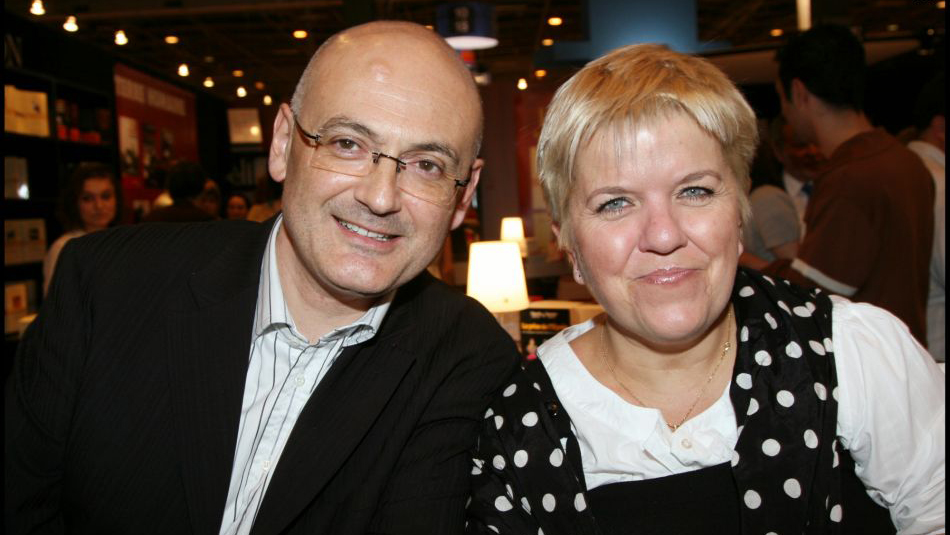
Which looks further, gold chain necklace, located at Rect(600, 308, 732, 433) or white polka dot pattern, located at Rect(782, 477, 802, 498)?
gold chain necklace, located at Rect(600, 308, 732, 433)

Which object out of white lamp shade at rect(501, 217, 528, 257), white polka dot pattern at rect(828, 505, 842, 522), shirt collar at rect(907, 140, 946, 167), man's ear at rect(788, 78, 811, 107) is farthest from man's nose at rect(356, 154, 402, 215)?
white lamp shade at rect(501, 217, 528, 257)

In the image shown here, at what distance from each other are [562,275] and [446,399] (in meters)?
2.64

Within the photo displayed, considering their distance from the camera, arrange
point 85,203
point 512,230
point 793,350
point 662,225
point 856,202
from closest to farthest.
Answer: point 662,225 < point 793,350 < point 856,202 < point 85,203 < point 512,230

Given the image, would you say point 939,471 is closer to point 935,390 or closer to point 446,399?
point 935,390

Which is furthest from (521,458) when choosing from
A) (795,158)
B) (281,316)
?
(795,158)

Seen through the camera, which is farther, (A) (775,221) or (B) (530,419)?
(A) (775,221)

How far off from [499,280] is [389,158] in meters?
1.78

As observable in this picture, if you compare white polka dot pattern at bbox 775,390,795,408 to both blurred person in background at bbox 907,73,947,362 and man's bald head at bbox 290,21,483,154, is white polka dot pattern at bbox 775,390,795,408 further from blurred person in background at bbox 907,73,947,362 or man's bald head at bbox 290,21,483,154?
blurred person in background at bbox 907,73,947,362

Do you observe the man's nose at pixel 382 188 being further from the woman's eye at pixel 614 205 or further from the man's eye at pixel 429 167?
the woman's eye at pixel 614 205

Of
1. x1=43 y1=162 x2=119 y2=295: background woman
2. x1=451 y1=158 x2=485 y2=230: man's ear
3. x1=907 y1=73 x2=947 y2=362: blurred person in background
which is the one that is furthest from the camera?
x1=43 y1=162 x2=119 y2=295: background woman

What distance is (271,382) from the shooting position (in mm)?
1833

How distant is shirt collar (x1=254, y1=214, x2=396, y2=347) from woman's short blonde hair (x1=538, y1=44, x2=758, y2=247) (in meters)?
0.50

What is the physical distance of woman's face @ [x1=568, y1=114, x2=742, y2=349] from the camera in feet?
5.14

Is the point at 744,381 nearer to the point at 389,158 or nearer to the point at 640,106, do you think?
the point at 640,106
